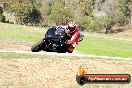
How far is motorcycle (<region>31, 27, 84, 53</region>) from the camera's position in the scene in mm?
16375

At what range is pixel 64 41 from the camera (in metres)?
16.4

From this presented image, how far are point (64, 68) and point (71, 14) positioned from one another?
3465 inches

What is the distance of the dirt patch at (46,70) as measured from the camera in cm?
1541

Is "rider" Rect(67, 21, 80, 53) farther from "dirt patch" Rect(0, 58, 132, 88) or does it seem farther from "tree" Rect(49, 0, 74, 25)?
"tree" Rect(49, 0, 74, 25)

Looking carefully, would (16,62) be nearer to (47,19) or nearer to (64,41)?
(64,41)

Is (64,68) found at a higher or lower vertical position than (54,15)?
higher

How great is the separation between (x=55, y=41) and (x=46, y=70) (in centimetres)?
149

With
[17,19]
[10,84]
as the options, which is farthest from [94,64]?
[17,19]

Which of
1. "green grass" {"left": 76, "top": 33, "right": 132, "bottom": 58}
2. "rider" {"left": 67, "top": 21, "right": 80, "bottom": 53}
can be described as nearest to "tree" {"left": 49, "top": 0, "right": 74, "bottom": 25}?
"green grass" {"left": 76, "top": 33, "right": 132, "bottom": 58}

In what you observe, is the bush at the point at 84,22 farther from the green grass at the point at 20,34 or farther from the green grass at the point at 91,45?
the green grass at the point at 20,34

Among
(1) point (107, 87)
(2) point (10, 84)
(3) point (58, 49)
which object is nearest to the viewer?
(2) point (10, 84)

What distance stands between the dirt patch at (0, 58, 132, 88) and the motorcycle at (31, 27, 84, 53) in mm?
823

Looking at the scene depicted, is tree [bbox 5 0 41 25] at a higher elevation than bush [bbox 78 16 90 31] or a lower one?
higher

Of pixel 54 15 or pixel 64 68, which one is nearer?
pixel 64 68
